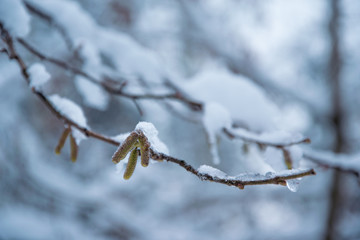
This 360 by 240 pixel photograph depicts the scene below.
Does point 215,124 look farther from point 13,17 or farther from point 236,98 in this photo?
point 13,17

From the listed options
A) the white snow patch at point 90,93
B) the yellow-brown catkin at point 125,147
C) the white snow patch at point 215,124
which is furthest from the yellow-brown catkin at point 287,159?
the white snow patch at point 90,93

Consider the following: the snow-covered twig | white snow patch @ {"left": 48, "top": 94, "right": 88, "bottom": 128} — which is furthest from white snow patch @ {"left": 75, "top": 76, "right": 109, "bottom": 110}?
white snow patch @ {"left": 48, "top": 94, "right": 88, "bottom": 128}

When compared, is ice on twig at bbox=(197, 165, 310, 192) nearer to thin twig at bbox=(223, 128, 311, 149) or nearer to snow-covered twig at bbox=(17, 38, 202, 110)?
thin twig at bbox=(223, 128, 311, 149)

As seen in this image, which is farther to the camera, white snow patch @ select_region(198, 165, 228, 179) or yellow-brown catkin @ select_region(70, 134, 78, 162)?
yellow-brown catkin @ select_region(70, 134, 78, 162)

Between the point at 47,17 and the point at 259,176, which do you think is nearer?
the point at 259,176

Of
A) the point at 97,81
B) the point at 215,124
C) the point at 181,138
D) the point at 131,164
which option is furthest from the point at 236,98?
the point at 181,138
